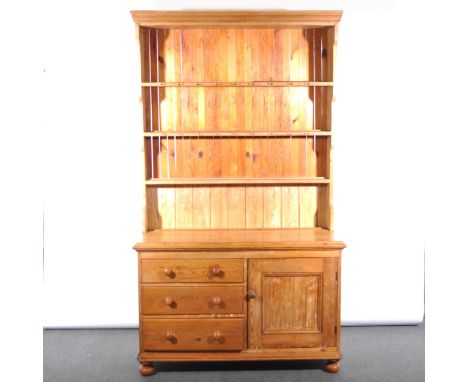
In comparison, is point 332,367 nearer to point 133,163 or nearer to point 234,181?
point 234,181

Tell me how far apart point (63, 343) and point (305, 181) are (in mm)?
2059

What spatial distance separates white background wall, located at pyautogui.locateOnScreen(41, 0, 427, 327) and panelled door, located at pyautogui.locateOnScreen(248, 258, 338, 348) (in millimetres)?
839

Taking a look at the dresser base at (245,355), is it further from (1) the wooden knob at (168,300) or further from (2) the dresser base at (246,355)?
(1) the wooden knob at (168,300)

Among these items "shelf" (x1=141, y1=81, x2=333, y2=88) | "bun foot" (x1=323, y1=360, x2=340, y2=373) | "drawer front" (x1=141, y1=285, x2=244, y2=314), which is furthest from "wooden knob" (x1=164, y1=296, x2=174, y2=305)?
"shelf" (x1=141, y1=81, x2=333, y2=88)

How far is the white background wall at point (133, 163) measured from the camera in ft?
11.0

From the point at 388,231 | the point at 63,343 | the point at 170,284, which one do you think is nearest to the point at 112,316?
the point at 63,343

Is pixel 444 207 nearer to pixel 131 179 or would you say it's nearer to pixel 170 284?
pixel 170 284

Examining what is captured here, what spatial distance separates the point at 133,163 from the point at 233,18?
4.20 feet

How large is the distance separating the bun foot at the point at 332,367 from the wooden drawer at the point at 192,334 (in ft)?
1.81

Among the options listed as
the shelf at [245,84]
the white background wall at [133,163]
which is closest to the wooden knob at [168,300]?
the white background wall at [133,163]

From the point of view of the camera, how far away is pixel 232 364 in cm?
292

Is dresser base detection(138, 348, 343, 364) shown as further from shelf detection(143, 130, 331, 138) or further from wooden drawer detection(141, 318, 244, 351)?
shelf detection(143, 130, 331, 138)

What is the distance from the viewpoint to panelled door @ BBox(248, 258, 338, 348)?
2.68 meters

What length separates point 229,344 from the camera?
269 cm
